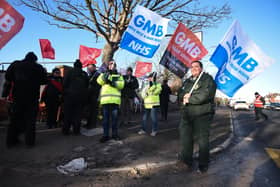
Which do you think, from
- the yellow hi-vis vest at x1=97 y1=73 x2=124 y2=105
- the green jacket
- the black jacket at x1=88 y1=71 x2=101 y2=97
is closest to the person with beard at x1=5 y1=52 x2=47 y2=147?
the yellow hi-vis vest at x1=97 y1=73 x2=124 y2=105

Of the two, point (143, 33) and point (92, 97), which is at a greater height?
point (143, 33)

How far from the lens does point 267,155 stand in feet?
16.8

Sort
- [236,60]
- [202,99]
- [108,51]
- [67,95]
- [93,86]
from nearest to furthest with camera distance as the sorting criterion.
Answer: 1. [202,99]
2. [236,60]
3. [67,95]
4. [93,86]
5. [108,51]

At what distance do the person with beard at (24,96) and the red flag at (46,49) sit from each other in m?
8.08

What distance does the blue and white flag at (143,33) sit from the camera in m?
6.02

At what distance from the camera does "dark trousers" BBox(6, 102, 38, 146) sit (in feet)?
14.6

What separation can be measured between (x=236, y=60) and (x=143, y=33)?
2587 millimetres

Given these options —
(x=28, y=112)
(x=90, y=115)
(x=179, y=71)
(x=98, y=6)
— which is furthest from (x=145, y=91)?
(x=98, y=6)

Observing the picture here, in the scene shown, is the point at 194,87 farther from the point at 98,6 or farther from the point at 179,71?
the point at 98,6

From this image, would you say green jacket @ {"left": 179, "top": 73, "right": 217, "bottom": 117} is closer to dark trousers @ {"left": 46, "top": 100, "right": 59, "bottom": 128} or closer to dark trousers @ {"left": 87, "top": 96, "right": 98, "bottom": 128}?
dark trousers @ {"left": 87, "top": 96, "right": 98, "bottom": 128}

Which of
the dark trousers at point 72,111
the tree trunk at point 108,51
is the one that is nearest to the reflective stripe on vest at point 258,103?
the tree trunk at point 108,51

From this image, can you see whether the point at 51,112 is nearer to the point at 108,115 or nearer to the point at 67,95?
the point at 67,95

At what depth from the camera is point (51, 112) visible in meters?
6.75

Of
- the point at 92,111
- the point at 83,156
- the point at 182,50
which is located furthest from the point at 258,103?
the point at 83,156
